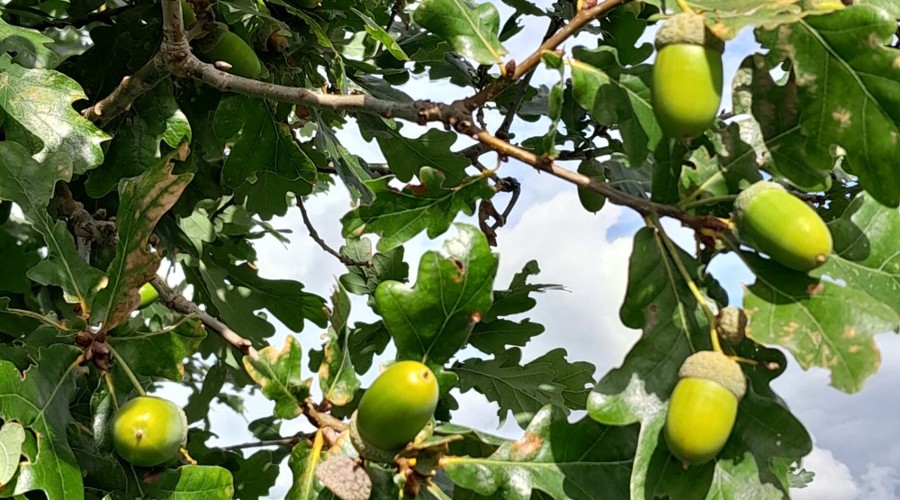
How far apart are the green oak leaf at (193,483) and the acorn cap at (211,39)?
4.42 feet

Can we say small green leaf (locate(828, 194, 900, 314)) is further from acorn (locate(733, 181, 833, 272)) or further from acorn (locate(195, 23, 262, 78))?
acorn (locate(195, 23, 262, 78))

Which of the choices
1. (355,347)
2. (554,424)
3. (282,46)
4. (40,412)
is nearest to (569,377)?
(355,347)

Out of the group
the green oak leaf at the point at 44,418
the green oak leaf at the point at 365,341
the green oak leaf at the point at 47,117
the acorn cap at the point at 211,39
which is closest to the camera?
the green oak leaf at the point at 44,418

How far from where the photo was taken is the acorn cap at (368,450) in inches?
66.3

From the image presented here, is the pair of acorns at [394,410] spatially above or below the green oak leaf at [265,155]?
above

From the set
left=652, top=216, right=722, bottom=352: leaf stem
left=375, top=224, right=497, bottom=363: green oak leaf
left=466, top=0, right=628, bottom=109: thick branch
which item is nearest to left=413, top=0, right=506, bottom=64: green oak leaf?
left=466, top=0, right=628, bottom=109: thick branch

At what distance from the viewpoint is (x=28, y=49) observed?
2.45 m

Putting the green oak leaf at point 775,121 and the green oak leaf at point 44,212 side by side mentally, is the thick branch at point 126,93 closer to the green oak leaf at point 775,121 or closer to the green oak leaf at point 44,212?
the green oak leaf at point 44,212

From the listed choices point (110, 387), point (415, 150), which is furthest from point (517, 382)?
point (110, 387)

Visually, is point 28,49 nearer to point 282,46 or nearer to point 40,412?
point 282,46

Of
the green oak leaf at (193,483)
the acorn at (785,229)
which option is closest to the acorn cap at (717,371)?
the acorn at (785,229)

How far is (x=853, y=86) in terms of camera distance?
158cm

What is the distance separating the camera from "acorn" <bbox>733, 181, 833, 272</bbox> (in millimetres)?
1487

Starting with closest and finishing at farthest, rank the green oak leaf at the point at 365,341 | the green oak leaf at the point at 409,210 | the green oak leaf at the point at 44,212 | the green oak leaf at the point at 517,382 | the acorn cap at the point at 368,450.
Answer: the acorn cap at the point at 368,450
the green oak leaf at the point at 409,210
the green oak leaf at the point at 44,212
the green oak leaf at the point at 517,382
the green oak leaf at the point at 365,341
